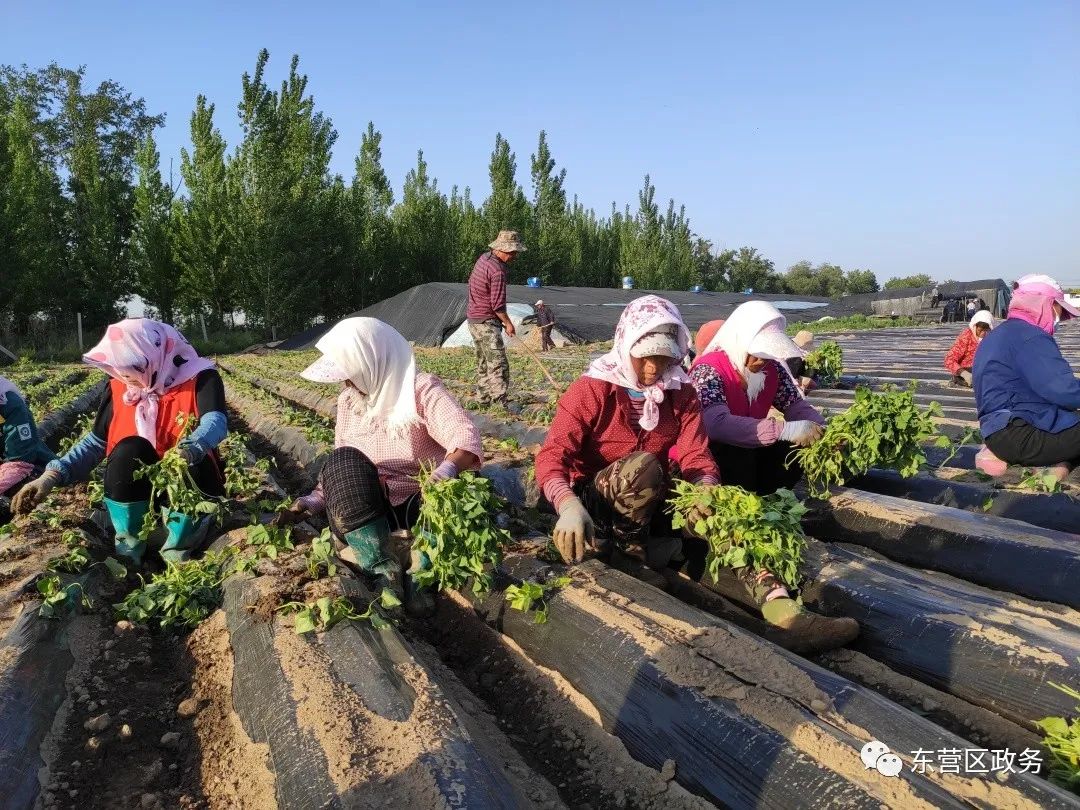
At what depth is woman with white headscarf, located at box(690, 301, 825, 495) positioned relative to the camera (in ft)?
11.7

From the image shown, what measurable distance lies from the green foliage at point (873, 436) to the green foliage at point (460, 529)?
1642 mm

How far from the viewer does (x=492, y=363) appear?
8.34 m

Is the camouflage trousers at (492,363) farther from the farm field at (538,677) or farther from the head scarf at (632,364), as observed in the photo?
the head scarf at (632,364)

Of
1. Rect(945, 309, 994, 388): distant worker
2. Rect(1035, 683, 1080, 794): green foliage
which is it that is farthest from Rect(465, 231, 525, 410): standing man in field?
Rect(1035, 683, 1080, 794): green foliage

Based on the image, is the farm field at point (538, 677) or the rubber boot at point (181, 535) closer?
the farm field at point (538, 677)

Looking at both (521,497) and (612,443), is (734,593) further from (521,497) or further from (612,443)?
(521,497)

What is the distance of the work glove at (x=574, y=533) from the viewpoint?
2.78m

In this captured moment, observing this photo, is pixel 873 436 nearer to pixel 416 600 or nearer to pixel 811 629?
pixel 811 629

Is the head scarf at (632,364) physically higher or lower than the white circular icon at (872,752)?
higher

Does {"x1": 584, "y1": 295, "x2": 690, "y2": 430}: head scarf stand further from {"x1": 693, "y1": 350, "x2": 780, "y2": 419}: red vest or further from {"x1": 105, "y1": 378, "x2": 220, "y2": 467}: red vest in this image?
{"x1": 105, "y1": 378, "x2": 220, "y2": 467}: red vest

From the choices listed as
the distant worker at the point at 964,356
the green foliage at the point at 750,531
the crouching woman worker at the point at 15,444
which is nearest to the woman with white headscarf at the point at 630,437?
the green foliage at the point at 750,531

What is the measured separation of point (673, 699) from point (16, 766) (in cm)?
177

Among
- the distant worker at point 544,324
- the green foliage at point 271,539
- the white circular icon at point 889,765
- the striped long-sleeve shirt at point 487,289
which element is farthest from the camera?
the distant worker at point 544,324

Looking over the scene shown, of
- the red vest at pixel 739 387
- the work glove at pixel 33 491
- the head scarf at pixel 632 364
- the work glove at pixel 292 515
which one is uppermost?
the head scarf at pixel 632 364
